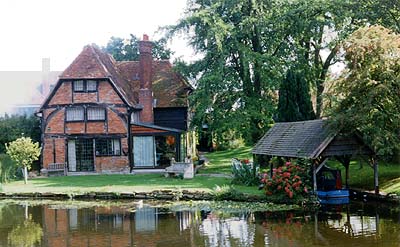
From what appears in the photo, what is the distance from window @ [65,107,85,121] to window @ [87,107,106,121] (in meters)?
0.47

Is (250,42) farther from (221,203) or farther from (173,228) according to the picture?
(173,228)

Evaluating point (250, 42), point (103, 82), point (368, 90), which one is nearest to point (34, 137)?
point (103, 82)

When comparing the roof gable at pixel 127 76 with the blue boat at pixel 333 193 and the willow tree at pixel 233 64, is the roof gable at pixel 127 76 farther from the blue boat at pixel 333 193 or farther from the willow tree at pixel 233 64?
the blue boat at pixel 333 193

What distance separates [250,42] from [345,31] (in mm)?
6599

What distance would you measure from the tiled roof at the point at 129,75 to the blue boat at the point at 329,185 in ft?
47.3

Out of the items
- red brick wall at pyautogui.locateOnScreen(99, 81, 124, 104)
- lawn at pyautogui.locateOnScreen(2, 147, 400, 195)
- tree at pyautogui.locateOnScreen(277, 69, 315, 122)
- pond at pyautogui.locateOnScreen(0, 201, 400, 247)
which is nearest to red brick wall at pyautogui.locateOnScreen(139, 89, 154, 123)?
red brick wall at pyautogui.locateOnScreen(99, 81, 124, 104)

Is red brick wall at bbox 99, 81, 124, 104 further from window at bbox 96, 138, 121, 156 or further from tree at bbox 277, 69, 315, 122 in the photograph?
tree at bbox 277, 69, 315, 122

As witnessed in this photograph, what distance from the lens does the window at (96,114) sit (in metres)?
32.4

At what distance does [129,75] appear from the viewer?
124ft

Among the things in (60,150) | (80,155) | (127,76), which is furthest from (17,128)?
(127,76)

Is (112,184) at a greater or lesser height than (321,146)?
lesser

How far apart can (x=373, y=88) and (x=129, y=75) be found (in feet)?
74.1

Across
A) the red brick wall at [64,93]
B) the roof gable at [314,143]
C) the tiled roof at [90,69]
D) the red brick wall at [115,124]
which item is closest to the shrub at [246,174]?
the roof gable at [314,143]

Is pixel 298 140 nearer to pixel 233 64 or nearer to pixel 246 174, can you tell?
pixel 246 174
